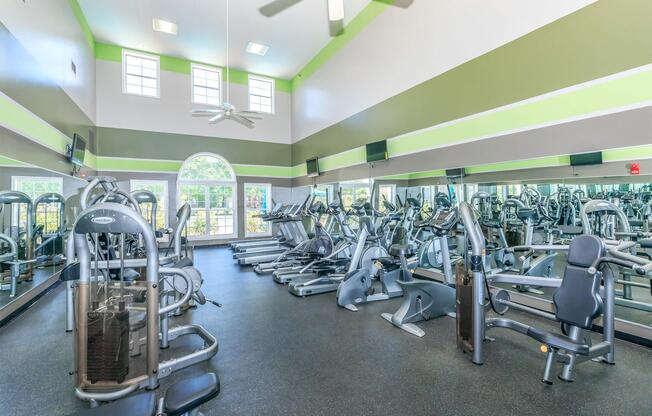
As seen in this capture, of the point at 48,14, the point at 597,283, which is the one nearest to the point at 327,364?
the point at 597,283

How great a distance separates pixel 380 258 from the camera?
14.5 ft

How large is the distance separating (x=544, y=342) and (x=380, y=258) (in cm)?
218

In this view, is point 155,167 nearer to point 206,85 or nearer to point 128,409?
point 206,85

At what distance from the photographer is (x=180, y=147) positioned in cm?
995

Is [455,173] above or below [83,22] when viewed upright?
below

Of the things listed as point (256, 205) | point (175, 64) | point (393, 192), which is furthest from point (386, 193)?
point (175, 64)

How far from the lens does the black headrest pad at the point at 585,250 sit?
7.98ft

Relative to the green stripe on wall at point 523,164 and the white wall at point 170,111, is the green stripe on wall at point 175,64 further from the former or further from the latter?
the green stripe on wall at point 523,164

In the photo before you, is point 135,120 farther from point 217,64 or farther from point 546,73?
point 546,73

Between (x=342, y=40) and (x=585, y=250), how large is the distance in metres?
7.71

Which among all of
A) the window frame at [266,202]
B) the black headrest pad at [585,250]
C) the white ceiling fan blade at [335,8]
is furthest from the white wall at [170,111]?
the black headrest pad at [585,250]

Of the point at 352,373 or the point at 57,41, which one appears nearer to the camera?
the point at 352,373

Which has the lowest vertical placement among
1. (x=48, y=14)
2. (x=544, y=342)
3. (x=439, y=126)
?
(x=544, y=342)

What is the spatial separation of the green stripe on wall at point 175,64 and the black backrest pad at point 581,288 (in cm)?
1060
